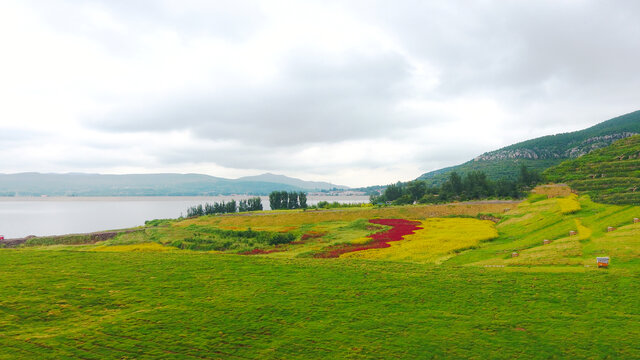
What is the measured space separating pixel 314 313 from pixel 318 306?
666 millimetres

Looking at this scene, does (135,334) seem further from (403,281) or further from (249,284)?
(403,281)

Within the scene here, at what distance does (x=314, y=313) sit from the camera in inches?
480

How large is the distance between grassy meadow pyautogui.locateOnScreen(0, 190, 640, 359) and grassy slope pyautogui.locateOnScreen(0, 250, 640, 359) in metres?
0.06

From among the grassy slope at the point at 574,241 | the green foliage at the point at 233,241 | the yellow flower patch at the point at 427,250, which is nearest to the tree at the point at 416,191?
the grassy slope at the point at 574,241

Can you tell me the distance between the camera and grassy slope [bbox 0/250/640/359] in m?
9.63

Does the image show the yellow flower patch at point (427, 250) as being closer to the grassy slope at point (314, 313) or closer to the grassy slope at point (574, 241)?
the grassy slope at point (574, 241)

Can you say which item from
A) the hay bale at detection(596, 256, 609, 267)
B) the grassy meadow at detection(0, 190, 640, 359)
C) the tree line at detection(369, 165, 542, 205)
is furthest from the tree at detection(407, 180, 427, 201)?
the hay bale at detection(596, 256, 609, 267)

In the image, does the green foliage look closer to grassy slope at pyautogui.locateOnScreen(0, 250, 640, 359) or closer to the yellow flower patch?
the yellow flower patch

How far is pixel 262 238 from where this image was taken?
145 feet

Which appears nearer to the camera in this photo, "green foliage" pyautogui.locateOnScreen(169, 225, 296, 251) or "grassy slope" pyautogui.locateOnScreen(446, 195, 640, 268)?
"grassy slope" pyautogui.locateOnScreen(446, 195, 640, 268)

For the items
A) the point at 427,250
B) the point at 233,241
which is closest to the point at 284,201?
the point at 233,241

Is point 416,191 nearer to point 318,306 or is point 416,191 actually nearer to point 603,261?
point 603,261

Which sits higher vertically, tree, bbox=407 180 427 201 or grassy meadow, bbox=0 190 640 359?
tree, bbox=407 180 427 201

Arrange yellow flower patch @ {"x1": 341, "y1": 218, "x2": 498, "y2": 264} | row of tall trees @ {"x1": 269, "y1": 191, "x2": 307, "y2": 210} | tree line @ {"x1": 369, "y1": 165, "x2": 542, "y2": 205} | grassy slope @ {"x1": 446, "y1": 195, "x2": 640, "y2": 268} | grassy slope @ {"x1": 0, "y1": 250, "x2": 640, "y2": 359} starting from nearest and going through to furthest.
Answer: grassy slope @ {"x1": 0, "y1": 250, "x2": 640, "y2": 359}
grassy slope @ {"x1": 446, "y1": 195, "x2": 640, "y2": 268}
yellow flower patch @ {"x1": 341, "y1": 218, "x2": 498, "y2": 264}
tree line @ {"x1": 369, "y1": 165, "x2": 542, "y2": 205}
row of tall trees @ {"x1": 269, "y1": 191, "x2": 307, "y2": 210}
